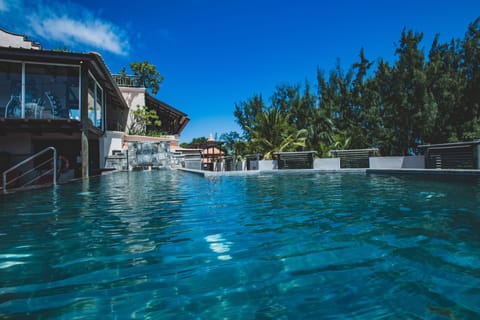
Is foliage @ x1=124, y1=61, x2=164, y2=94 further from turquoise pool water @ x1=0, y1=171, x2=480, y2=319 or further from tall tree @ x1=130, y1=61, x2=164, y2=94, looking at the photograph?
turquoise pool water @ x1=0, y1=171, x2=480, y2=319

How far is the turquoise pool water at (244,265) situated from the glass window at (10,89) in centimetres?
1073

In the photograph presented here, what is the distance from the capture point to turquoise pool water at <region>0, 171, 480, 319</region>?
151 cm

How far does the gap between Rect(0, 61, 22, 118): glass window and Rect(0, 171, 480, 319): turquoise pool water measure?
35.2 feet

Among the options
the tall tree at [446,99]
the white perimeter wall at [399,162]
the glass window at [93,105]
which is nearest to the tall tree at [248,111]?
the tall tree at [446,99]

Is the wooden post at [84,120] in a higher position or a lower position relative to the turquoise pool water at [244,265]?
higher

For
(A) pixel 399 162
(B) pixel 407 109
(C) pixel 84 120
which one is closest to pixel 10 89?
(C) pixel 84 120

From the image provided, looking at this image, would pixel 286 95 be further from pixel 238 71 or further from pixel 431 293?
pixel 431 293

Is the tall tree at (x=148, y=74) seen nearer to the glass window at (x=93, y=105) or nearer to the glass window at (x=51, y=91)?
the glass window at (x=93, y=105)

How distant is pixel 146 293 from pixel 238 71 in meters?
41.9

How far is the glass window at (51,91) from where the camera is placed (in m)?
12.0

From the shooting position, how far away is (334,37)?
2931 cm

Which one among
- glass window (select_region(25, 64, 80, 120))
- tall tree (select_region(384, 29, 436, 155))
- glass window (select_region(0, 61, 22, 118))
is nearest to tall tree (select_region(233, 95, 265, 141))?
tall tree (select_region(384, 29, 436, 155))

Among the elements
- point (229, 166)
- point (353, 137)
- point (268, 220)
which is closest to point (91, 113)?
point (229, 166)

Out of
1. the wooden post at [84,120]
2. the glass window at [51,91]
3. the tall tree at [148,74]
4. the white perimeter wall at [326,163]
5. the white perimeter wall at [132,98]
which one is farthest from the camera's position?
the tall tree at [148,74]
